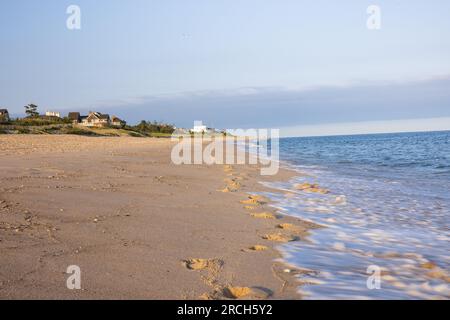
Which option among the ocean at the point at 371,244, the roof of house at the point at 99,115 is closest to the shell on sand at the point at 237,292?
the ocean at the point at 371,244

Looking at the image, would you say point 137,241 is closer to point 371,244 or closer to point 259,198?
point 371,244

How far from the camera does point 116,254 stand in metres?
4.35

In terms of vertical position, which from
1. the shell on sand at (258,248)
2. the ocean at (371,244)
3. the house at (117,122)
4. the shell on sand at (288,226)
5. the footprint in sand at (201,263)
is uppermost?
the house at (117,122)

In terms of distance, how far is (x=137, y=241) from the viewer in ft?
16.0

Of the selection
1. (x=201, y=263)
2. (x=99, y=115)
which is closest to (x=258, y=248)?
(x=201, y=263)

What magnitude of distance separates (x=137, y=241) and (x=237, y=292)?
165 cm

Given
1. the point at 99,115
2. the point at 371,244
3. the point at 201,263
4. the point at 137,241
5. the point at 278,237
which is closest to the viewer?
the point at 201,263

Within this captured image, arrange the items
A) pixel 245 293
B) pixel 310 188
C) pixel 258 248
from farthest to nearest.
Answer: pixel 310 188, pixel 258 248, pixel 245 293

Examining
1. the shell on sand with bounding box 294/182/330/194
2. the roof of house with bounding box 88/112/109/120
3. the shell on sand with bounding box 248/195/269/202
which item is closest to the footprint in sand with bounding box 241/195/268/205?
the shell on sand with bounding box 248/195/269/202

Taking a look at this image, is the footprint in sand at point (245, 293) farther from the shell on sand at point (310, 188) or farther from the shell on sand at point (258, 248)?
the shell on sand at point (310, 188)

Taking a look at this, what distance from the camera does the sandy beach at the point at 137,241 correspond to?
3.55 meters

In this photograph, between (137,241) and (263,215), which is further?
(263,215)

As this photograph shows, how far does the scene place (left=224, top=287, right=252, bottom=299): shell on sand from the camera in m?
3.57
